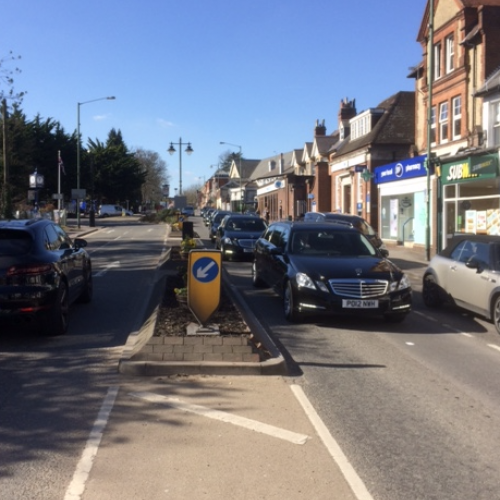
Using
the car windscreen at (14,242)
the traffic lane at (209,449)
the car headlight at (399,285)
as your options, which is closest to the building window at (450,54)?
the car headlight at (399,285)

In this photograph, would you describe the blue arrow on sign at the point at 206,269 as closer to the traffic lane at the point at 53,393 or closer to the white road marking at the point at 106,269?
the traffic lane at the point at 53,393

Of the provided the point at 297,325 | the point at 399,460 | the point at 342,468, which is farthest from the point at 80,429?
the point at 297,325

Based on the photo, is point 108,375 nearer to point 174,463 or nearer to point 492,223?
point 174,463

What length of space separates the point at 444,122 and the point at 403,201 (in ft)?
16.0

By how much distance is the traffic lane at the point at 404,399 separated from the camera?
14.9ft

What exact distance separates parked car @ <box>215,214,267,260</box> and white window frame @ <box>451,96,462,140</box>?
9121 mm

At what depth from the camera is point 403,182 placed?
30641 mm

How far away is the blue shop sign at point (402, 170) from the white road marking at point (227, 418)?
74.2 feet

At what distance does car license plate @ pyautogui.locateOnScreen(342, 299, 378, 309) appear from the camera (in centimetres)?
963

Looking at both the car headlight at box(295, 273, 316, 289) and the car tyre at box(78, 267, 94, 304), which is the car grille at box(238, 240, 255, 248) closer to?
the car tyre at box(78, 267, 94, 304)

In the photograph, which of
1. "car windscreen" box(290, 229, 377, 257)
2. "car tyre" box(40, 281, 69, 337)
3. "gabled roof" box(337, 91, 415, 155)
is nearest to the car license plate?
"car windscreen" box(290, 229, 377, 257)

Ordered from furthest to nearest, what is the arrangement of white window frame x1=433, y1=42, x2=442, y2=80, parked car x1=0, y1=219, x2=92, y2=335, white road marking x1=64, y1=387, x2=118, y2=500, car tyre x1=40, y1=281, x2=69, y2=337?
white window frame x1=433, y1=42, x2=442, y2=80
car tyre x1=40, y1=281, x2=69, y2=337
parked car x1=0, y1=219, x2=92, y2=335
white road marking x1=64, y1=387, x2=118, y2=500

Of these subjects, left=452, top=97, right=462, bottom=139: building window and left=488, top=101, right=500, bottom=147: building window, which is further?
left=452, top=97, right=462, bottom=139: building window

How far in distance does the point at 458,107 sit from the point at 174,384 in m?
22.6
